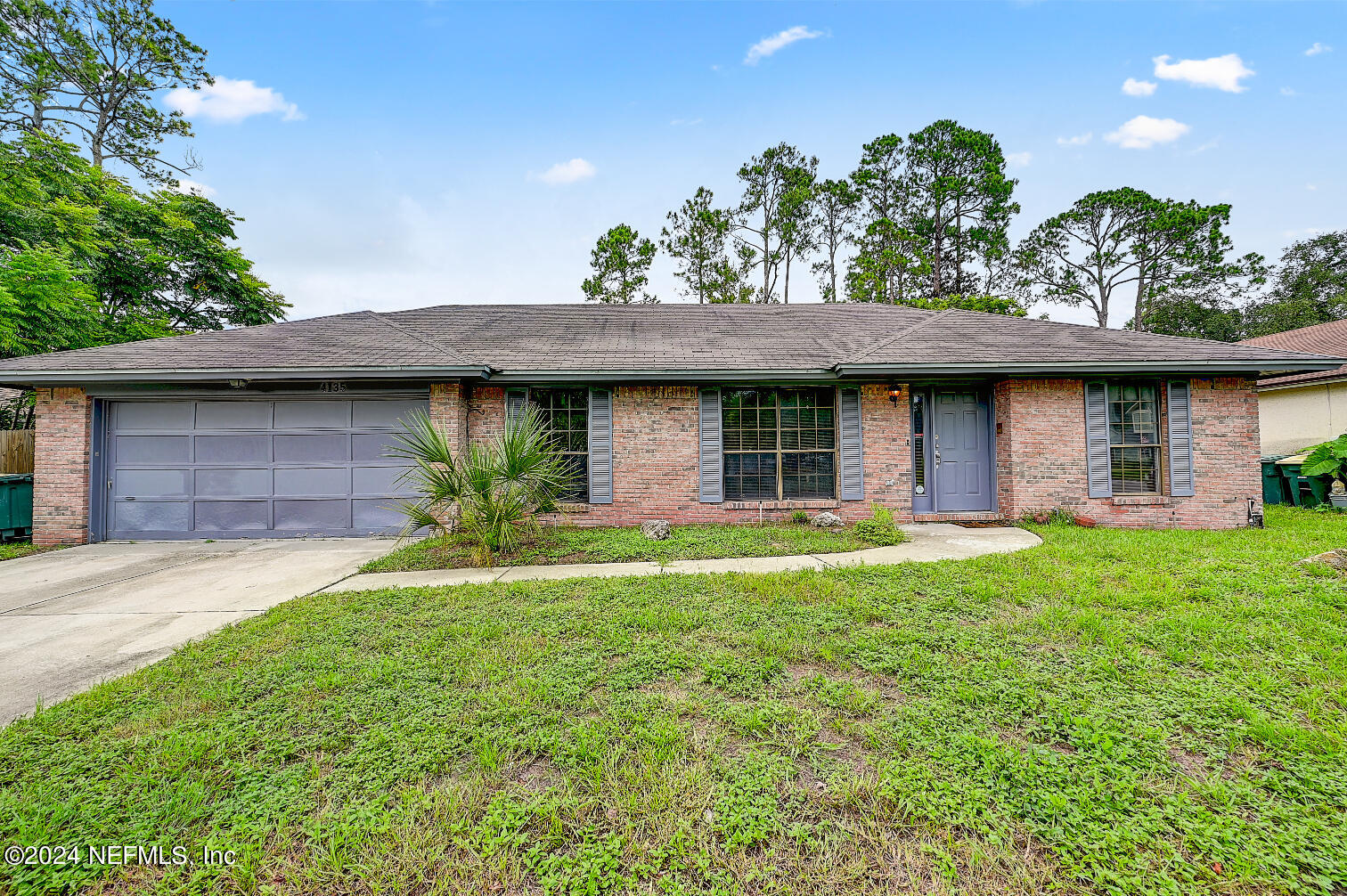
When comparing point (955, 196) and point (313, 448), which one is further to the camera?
point (955, 196)

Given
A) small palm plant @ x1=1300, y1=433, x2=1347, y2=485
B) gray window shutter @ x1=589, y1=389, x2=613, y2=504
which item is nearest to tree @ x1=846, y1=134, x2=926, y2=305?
small palm plant @ x1=1300, y1=433, x2=1347, y2=485

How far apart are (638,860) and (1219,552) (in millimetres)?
6918

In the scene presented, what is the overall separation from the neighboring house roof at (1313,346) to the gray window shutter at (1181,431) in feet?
16.9

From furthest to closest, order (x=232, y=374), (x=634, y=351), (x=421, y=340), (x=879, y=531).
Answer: (x=421, y=340)
(x=634, y=351)
(x=232, y=374)
(x=879, y=531)

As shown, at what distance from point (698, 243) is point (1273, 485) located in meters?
18.8

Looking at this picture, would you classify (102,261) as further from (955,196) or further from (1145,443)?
(955,196)

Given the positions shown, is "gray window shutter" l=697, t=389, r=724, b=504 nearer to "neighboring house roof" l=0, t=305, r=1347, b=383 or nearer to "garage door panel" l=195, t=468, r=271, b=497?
"neighboring house roof" l=0, t=305, r=1347, b=383

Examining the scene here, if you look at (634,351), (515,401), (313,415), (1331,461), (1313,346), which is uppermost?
(1313,346)

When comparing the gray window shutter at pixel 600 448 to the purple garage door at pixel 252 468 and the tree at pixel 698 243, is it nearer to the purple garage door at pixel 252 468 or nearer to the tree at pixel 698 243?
the purple garage door at pixel 252 468

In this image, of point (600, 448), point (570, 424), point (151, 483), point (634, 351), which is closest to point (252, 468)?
point (151, 483)

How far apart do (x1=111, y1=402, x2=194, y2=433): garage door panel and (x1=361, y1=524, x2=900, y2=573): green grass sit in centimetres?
436

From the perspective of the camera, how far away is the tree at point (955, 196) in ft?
71.3

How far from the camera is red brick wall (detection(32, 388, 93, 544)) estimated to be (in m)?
7.25

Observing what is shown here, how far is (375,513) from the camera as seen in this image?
7.75m
